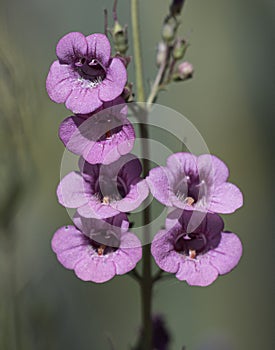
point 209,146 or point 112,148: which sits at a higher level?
point 112,148

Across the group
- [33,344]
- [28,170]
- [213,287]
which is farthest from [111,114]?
[213,287]

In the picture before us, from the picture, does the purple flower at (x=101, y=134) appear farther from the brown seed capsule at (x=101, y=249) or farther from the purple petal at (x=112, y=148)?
the brown seed capsule at (x=101, y=249)

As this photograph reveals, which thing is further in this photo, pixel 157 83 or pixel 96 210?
pixel 157 83

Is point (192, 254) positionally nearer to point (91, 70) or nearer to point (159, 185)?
point (159, 185)

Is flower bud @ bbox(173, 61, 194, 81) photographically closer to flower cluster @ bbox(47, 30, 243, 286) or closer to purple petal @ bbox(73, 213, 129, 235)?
flower cluster @ bbox(47, 30, 243, 286)

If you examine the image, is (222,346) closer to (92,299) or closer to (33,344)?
(92,299)

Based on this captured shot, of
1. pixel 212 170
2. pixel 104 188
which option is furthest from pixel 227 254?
pixel 104 188
